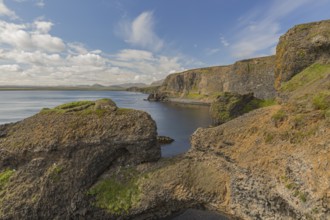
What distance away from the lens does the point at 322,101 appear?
51.0 feet

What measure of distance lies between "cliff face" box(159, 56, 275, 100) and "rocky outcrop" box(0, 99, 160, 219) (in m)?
85.4

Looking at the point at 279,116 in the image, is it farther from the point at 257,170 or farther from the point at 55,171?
the point at 55,171

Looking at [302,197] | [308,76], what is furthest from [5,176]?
[308,76]

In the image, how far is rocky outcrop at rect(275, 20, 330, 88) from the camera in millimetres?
34375

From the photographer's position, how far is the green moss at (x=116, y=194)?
59.5 ft

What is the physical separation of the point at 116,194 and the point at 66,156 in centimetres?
505

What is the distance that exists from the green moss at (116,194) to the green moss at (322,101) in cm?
1382

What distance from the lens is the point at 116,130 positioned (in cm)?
2008

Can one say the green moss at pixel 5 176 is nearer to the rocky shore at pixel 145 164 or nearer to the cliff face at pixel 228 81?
the rocky shore at pixel 145 164

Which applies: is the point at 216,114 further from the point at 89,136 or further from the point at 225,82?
the point at 225,82

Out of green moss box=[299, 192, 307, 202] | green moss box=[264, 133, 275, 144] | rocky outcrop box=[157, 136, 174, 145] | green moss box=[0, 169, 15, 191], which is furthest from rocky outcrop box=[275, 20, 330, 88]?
green moss box=[0, 169, 15, 191]

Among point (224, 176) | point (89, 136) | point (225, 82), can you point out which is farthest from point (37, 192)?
point (225, 82)

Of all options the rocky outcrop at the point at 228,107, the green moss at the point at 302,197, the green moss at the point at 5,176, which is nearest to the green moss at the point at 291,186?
the green moss at the point at 302,197

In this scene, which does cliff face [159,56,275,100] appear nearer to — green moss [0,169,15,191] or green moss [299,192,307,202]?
green moss [299,192,307,202]
